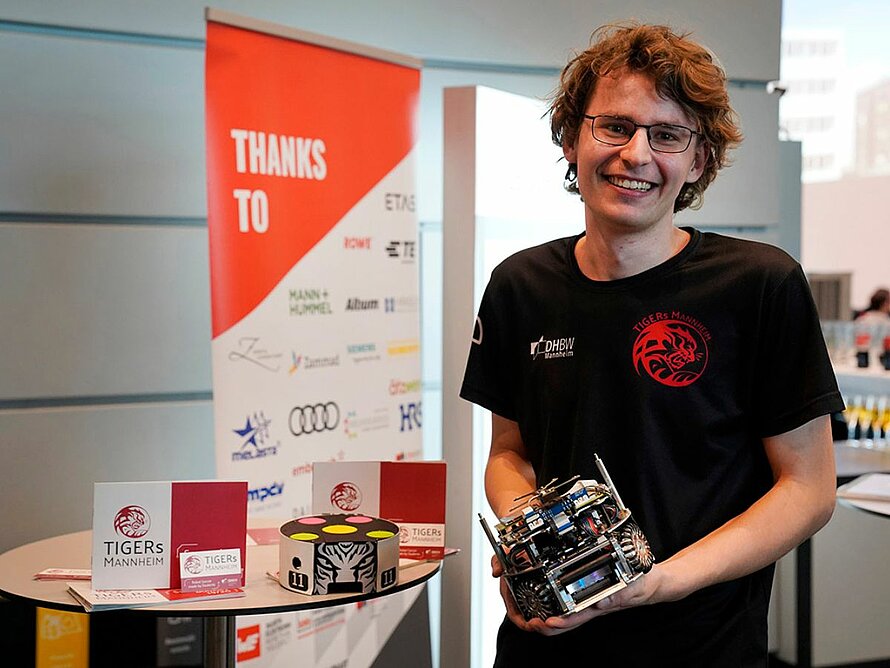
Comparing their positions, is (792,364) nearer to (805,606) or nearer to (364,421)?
(364,421)

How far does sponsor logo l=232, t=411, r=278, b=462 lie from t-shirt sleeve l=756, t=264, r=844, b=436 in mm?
1224

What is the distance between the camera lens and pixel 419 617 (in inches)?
120

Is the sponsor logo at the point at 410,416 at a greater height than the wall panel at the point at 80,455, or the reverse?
the sponsor logo at the point at 410,416

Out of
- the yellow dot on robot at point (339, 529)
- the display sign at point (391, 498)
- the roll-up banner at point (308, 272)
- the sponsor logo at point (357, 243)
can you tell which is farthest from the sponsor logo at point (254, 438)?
the yellow dot on robot at point (339, 529)

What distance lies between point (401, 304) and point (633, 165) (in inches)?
54.2

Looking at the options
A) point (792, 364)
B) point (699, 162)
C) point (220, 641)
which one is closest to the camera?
point (792, 364)

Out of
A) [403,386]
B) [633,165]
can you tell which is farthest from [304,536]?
[403,386]

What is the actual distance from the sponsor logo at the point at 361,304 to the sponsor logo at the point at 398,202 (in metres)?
0.24

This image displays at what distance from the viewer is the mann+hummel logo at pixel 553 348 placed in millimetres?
1452

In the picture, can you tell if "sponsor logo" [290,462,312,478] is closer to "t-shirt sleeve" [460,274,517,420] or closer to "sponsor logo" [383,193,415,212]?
"sponsor logo" [383,193,415,212]

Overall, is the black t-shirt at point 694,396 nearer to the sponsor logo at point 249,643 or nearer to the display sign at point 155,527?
the display sign at point 155,527

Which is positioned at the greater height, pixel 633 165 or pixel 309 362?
pixel 633 165

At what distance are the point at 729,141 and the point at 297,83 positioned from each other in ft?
3.90

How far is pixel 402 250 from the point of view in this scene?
8.77 feet
